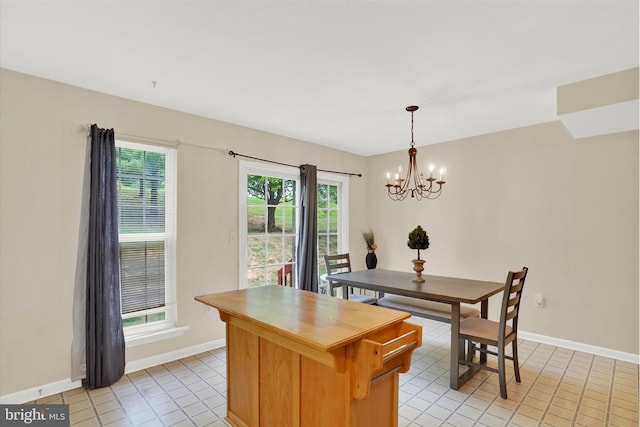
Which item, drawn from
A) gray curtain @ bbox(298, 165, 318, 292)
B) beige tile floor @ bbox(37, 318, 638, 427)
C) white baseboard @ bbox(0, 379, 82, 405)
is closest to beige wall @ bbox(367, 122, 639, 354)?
beige tile floor @ bbox(37, 318, 638, 427)

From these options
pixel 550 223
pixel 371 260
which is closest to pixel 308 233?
pixel 371 260

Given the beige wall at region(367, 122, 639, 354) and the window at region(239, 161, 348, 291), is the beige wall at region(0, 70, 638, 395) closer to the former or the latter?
the beige wall at region(367, 122, 639, 354)

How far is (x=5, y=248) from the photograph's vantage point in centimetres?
229

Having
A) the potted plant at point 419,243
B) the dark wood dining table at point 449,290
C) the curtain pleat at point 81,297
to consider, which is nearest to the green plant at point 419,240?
the potted plant at point 419,243

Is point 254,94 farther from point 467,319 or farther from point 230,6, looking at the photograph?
point 467,319

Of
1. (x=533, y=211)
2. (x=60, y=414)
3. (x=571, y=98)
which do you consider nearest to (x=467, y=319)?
(x=533, y=211)

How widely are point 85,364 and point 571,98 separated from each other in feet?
14.2

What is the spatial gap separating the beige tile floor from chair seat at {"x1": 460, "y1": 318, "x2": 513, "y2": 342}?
1.44 ft

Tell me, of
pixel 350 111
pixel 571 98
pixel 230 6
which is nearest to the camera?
pixel 230 6

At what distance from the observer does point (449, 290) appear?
2775mm

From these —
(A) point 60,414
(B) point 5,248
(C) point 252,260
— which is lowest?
(A) point 60,414

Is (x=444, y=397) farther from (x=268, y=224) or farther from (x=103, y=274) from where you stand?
(x=103, y=274)

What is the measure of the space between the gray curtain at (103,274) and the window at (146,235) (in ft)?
0.72

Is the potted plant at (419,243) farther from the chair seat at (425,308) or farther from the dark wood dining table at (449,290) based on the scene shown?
the chair seat at (425,308)
